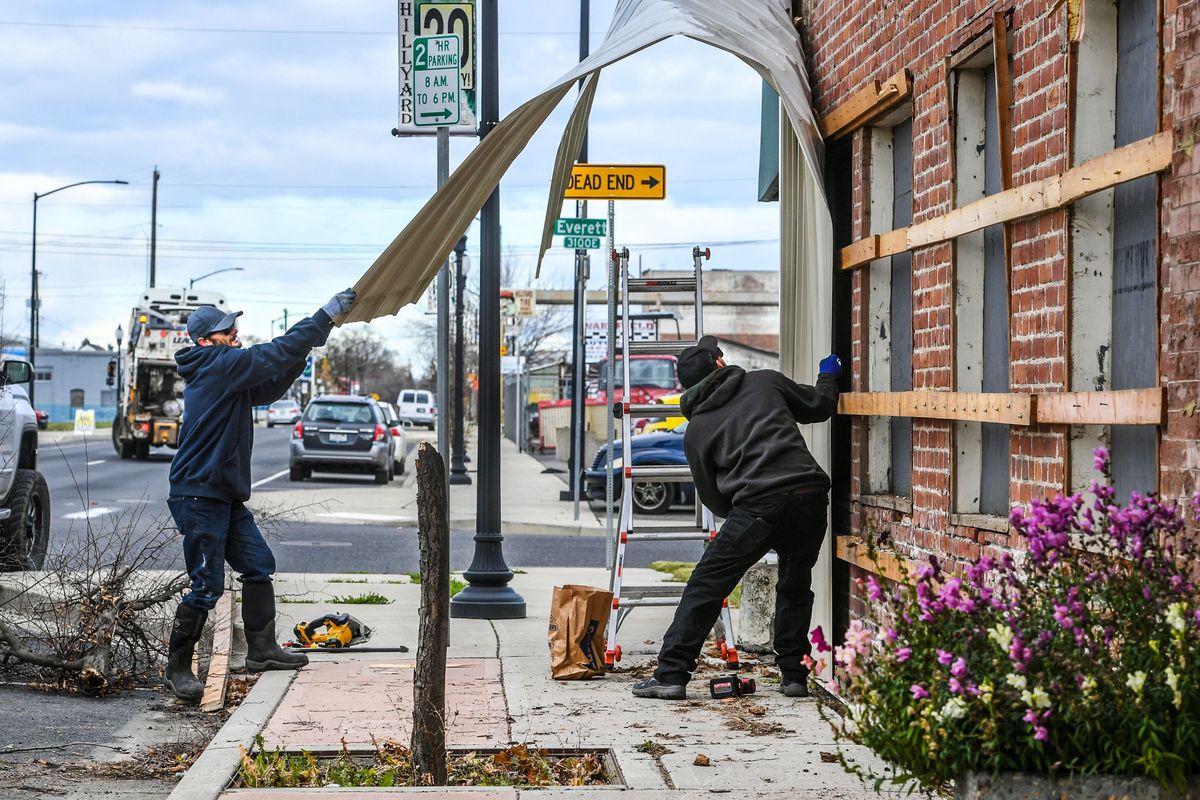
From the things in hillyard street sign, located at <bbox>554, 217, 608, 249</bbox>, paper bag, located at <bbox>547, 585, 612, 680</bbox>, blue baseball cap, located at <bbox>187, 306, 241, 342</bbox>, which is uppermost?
hillyard street sign, located at <bbox>554, 217, 608, 249</bbox>

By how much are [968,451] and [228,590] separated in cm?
527

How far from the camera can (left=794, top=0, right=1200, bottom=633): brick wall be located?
419cm

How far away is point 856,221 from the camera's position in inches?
299

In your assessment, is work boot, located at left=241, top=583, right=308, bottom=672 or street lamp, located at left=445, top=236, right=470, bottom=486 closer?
work boot, located at left=241, top=583, right=308, bottom=672

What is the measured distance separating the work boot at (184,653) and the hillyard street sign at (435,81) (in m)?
3.29

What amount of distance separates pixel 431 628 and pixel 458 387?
27433 mm

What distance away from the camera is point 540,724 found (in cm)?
654

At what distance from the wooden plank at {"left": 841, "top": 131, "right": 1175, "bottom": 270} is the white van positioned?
65804 mm

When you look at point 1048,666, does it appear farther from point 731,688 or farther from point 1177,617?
point 731,688

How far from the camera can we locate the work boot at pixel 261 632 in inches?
311

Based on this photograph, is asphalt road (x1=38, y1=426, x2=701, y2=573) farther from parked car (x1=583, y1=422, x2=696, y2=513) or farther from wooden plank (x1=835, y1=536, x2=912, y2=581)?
wooden plank (x1=835, y1=536, x2=912, y2=581)

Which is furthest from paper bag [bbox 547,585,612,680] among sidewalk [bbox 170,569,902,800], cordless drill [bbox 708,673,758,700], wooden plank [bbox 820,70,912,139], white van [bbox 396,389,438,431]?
white van [bbox 396,389,438,431]

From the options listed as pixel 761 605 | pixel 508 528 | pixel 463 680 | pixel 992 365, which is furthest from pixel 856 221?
pixel 508 528

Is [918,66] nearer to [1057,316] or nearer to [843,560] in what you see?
[1057,316]
